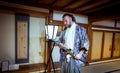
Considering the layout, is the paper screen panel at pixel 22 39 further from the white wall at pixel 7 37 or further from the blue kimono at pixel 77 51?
the blue kimono at pixel 77 51

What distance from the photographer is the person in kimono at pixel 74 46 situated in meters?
1.22

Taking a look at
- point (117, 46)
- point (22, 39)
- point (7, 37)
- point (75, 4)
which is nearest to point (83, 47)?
point (75, 4)

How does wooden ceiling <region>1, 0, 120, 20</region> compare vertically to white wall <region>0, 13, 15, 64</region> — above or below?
above

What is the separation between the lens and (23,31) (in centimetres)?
353

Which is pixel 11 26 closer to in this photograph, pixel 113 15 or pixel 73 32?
pixel 73 32

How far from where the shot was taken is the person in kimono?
122cm

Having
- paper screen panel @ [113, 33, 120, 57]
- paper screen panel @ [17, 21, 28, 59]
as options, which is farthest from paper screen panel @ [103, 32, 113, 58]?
paper screen panel @ [17, 21, 28, 59]

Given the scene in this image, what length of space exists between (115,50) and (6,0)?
5.02 metres

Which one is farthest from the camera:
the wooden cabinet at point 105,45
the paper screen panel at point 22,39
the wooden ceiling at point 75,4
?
the wooden cabinet at point 105,45

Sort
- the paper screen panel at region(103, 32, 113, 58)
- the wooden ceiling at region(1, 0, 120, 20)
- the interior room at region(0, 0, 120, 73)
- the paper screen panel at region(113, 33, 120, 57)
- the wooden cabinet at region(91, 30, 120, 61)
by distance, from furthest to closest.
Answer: the paper screen panel at region(113, 33, 120, 57) < the paper screen panel at region(103, 32, 113, 58) < the wooden cabinet at region(91, 30, 120, 61) < the interior room at region(0, 0, 120, 73) < the wooden ceiling at region(1, 0, 120, 20)

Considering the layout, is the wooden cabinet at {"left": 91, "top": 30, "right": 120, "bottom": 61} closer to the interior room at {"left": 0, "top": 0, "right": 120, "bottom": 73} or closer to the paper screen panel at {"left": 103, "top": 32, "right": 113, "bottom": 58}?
the paper screen panel at {"left": 103, "top": 32, "right": 113, "bottom": 58}

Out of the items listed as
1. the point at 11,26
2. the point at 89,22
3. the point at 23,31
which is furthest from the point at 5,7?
the point at 89,22

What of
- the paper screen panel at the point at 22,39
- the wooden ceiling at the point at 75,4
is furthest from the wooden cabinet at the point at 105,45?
the paper screen panel at the point at 22,39

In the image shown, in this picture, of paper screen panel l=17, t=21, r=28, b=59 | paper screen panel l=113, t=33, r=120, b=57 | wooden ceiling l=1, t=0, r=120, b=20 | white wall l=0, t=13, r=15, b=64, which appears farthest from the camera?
paper screen panel l=113, t=33, r=120, b=57
